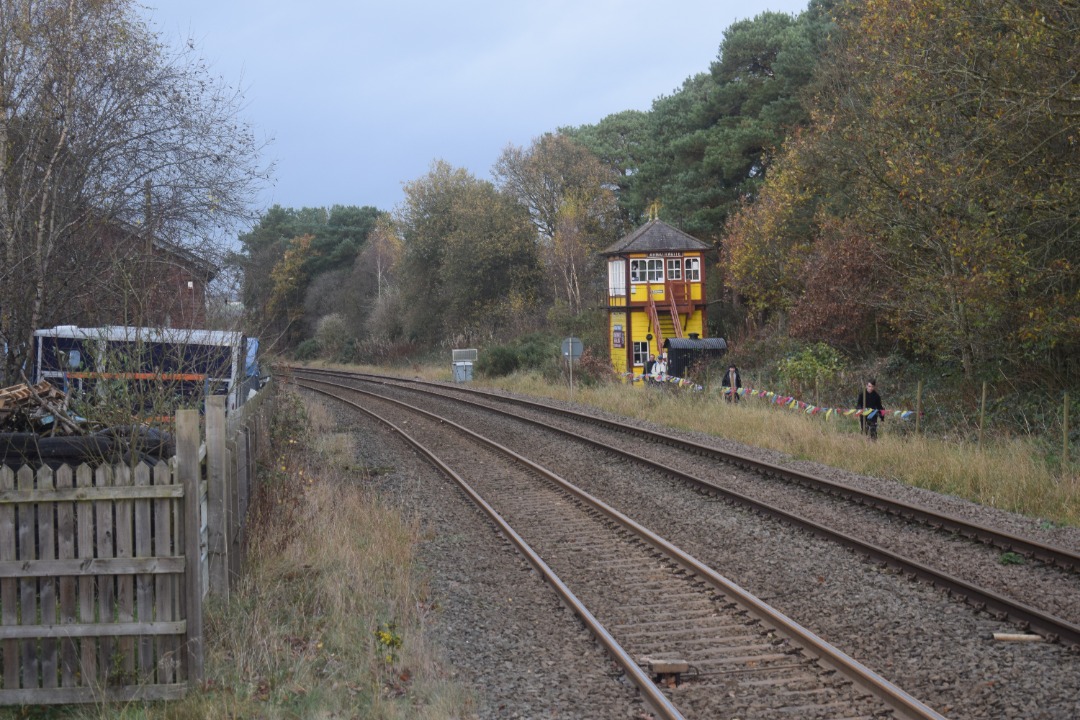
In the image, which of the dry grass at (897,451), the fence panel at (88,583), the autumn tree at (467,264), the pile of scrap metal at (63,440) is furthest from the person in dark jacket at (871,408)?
the autumn tree at (467,264)

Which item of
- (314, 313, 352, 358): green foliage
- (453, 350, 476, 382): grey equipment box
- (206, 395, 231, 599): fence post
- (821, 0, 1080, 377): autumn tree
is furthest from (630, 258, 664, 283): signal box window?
(206, 395, 231, 599): fence post

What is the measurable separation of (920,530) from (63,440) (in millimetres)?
8171

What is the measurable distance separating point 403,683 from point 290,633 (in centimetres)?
116

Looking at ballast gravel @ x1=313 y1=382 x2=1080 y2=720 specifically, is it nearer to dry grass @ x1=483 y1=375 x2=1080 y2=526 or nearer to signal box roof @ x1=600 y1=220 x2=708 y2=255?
dry grass @ x1=483 y1=375 x2=1080 y2=526

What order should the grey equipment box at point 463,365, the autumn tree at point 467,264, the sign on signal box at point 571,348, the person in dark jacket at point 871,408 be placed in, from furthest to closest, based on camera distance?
the autumn tree at point 467,264
the grey equipment box at point 463,365
the sign on signal box at point 571,348
the person in dark jacket at point 871,408

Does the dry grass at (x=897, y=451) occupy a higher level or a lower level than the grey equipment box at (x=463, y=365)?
lower

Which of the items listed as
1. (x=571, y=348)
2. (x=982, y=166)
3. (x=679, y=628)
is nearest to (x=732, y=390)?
(x=571, y=348)

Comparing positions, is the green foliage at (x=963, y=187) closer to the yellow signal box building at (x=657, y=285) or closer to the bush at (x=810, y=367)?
the bush at (x=810, y=367)

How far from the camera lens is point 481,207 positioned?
51.3m

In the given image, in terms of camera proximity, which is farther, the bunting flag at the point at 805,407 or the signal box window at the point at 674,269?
the signal box window at the point at 674,269

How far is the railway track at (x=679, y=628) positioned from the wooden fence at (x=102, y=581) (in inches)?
110

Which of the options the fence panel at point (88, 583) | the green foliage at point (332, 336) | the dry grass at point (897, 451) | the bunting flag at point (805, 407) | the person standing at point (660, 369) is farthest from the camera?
the green foliage at point (332, 336)

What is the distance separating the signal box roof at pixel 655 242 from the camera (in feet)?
133

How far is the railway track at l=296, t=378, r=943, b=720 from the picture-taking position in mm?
5465
